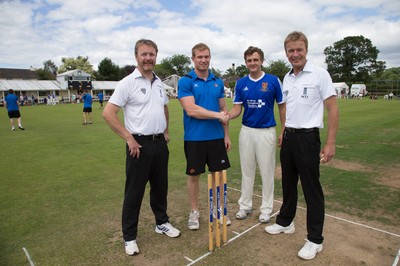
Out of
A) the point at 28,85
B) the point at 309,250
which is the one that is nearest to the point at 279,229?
the point at 309,250

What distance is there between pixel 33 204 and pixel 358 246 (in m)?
5.11

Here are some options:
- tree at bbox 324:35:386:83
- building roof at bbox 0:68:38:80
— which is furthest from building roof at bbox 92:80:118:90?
tree at bbox 324:35:386:83

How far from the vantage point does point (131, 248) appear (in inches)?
138

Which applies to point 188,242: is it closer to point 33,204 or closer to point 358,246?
point 358,246

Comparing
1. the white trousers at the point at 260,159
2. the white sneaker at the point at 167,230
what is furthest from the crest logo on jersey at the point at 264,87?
the white sneaker at the point at 167,230

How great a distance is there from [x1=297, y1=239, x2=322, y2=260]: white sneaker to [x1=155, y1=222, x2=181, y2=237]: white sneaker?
5.16 feet

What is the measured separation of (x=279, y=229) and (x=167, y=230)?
5.04 ft

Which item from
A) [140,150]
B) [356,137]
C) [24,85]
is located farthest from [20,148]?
[24,85]

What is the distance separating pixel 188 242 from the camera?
3744mm

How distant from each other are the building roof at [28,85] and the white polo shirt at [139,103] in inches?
2252

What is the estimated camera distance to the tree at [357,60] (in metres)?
81.9

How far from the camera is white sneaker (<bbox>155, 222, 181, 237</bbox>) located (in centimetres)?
390

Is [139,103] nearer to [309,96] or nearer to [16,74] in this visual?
[309,96]

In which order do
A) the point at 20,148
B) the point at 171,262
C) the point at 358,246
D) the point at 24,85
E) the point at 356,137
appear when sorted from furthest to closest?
the point at 24,85 < the point at 356,137 < the point at 20,148 < the point at 358,246 < the point at 171,262
